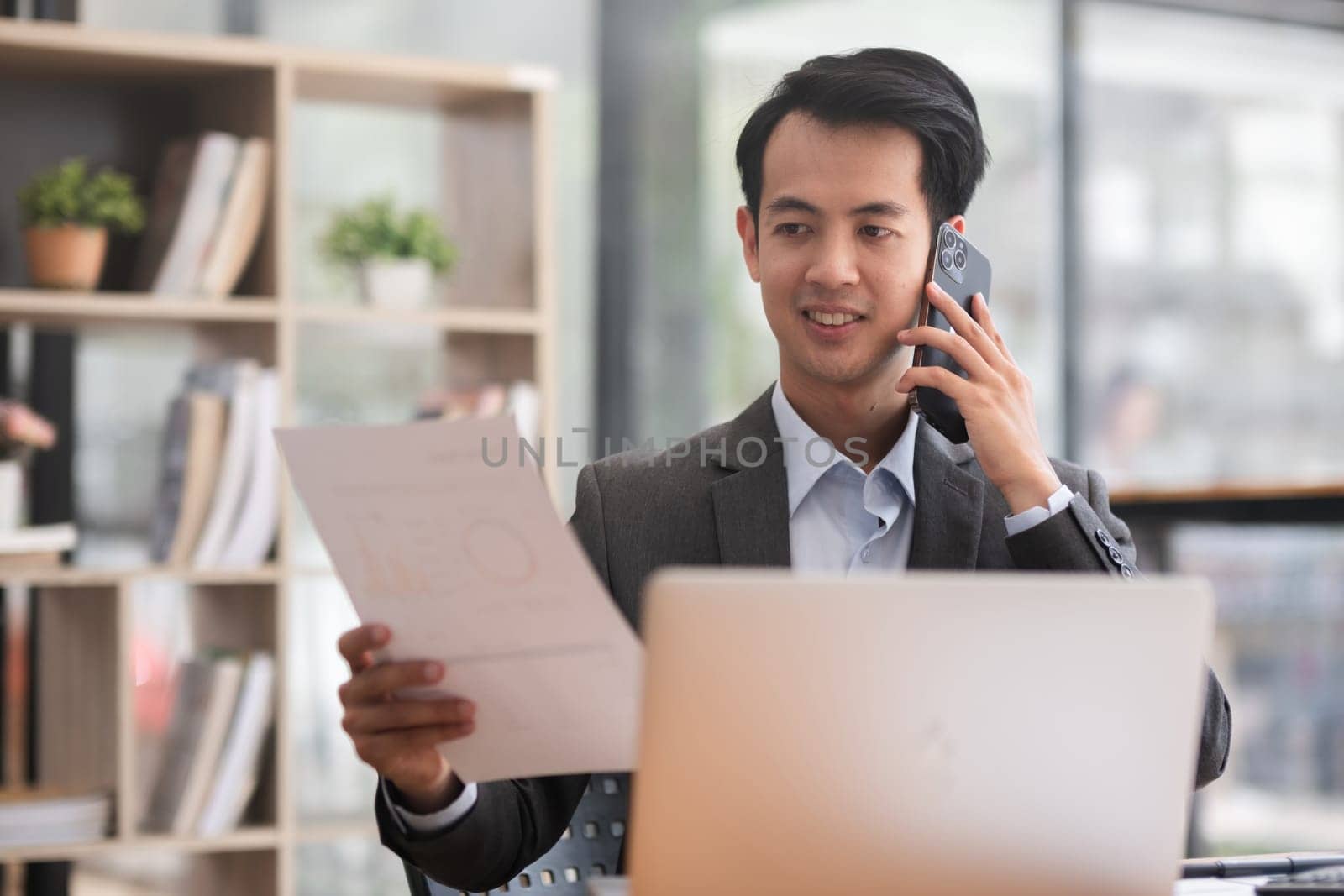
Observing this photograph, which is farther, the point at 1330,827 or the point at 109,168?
the point at 1330,827

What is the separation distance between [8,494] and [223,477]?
0.36 metres

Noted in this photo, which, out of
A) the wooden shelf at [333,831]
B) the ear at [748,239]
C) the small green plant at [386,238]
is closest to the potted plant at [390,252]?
the small green plant at [386,238]

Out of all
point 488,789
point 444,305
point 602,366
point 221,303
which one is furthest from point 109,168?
point 488,789

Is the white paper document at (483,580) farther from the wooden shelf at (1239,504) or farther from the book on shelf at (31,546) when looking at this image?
the wooden shelf at (1239,504)

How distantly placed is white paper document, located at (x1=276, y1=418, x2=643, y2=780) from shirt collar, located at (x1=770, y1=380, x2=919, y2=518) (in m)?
0.55

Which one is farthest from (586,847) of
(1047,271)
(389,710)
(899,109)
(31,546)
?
(1047,271)

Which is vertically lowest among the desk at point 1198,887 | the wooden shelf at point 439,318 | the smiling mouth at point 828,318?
the desk at point 1198,887

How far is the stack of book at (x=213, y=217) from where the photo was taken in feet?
8.78

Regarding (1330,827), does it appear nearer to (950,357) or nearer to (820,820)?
(950,357)

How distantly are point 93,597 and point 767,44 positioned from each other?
7.22 ft

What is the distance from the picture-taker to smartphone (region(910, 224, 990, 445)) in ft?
5.19

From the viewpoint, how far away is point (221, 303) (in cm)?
265

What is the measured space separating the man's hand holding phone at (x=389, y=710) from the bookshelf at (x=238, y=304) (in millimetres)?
1493

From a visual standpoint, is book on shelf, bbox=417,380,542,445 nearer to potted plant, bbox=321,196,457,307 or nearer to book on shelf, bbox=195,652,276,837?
potted plant, bbox=321,196,457,307
